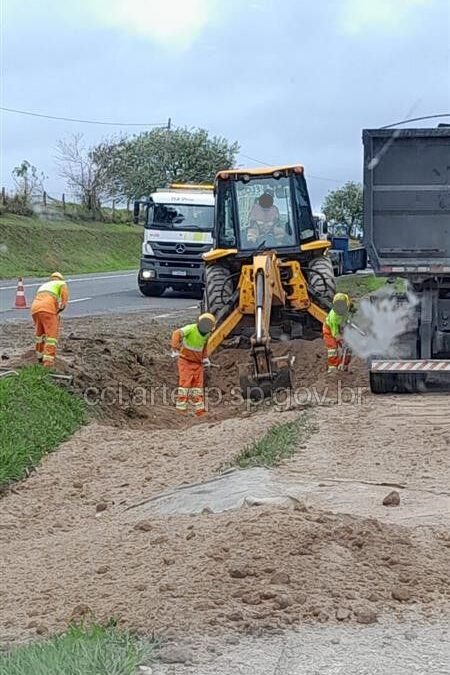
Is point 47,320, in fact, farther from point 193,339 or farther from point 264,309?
point 264,309

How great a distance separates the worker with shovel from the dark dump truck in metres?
2.16

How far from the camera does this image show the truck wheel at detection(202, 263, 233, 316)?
1422 centimetres

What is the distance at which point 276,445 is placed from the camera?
8.80m

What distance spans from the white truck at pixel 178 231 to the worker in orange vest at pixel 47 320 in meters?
13.2

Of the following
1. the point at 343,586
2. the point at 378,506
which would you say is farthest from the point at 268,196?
the point at 343,586

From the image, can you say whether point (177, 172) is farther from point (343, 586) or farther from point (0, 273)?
point (343, 586)

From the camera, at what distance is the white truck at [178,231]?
26984 mm

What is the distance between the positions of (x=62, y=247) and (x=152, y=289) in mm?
25619

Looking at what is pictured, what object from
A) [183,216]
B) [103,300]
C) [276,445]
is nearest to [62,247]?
[103,300]

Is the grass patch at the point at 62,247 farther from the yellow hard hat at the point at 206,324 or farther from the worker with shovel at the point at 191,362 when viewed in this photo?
the yellow hard hat at the point at 206,324

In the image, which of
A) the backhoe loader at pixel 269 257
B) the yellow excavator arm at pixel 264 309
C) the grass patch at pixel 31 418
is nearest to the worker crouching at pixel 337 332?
the yellow excavator arm at pixel 264 309

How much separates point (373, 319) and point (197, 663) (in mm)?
9150

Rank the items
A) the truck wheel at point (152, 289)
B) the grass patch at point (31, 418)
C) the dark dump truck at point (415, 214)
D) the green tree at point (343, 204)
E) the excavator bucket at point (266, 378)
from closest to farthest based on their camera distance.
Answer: the grass patch at point (31, 418) < the dark dump truck at point (415, 214) < the excavator bucket at point (266, 378) < the truck wheel at point (152, 289) < the green tree at point (343, 204)

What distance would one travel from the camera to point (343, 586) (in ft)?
17.0
